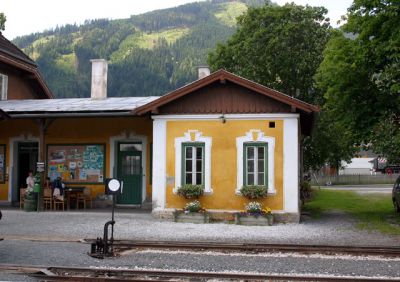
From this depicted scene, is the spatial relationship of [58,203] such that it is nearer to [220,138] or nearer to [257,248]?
[220,138]

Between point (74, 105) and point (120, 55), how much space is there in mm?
128807

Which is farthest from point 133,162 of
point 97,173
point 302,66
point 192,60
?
point 192,60

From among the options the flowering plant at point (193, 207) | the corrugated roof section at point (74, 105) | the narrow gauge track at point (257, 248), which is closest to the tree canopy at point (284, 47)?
the corrugated roof section at point (74, 105)

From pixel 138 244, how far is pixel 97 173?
927cm

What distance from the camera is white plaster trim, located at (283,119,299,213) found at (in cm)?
1642

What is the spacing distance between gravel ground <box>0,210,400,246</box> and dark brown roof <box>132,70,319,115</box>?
342 cm

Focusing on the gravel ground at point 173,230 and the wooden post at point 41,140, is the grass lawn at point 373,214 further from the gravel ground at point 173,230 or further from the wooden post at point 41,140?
the wooden post at point 41,140

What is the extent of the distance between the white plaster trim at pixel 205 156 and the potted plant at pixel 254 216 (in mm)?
1409

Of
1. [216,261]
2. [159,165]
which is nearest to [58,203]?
[159,165]

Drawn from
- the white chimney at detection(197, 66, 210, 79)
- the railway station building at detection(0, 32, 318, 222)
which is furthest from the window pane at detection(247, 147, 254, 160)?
the white chimney at detection(197, 66, 210, 79)

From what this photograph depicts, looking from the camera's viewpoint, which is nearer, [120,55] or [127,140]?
[127,140]

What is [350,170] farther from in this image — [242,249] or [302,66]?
[242,249]

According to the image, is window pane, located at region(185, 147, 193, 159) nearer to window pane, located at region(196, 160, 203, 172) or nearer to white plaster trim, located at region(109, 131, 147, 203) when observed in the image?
window pane, located at region(196, 160, 203, 172)

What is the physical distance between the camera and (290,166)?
16.5 metres
